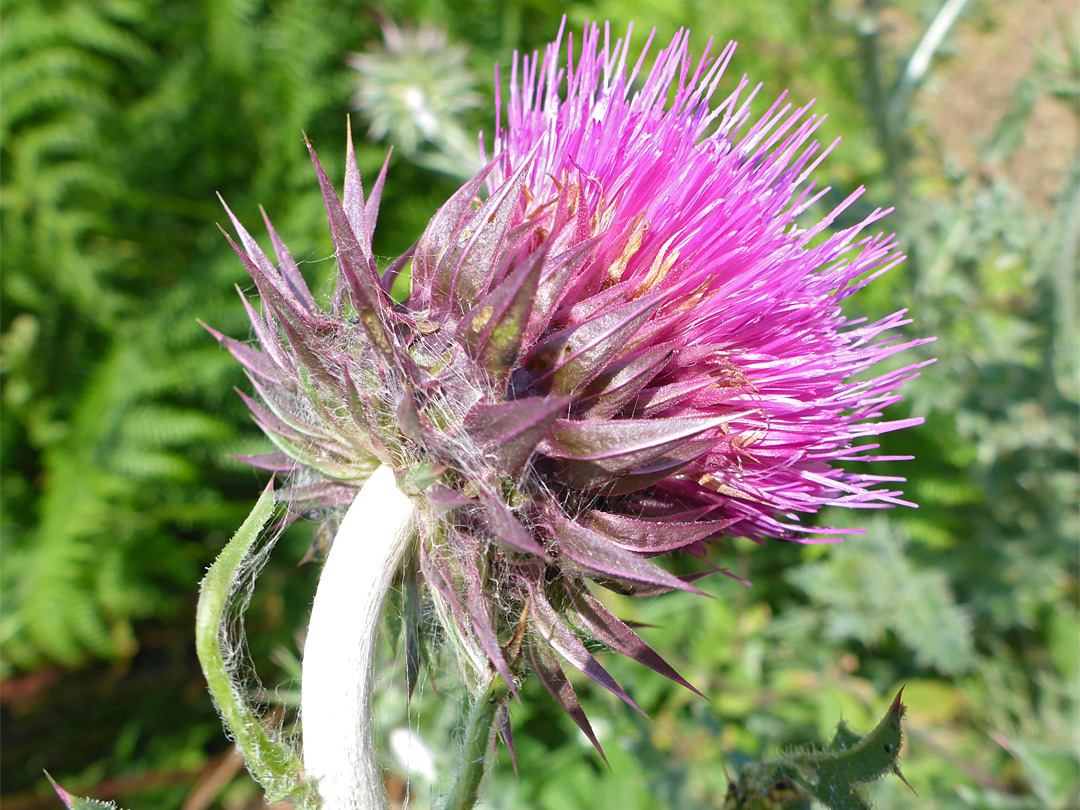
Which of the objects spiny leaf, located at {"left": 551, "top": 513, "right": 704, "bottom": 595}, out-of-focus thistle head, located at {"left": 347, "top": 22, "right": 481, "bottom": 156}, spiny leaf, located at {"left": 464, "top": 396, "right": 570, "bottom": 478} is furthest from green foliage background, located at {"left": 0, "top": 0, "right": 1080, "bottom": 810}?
spiny leaf, located at {"left": 464, "top": 396, "right": 570, "bottom": 478}

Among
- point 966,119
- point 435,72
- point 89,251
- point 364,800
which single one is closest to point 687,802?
point 364,800

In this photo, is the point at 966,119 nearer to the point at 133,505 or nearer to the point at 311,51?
the point at 311,51

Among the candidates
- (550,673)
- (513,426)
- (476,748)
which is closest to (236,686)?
(476,748)

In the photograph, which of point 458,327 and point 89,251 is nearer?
point 458,327

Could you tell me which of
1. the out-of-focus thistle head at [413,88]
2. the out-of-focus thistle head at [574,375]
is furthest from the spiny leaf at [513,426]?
the out-of-focus thistle head at [413,88]

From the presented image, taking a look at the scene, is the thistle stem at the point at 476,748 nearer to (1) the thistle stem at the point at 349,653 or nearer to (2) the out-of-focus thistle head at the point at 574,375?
(2) the out-of-focus thistle head at the point at 574,375
